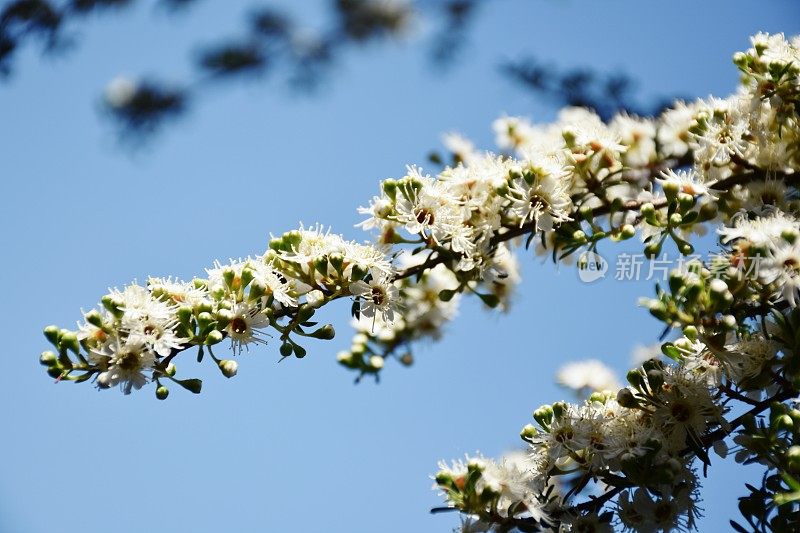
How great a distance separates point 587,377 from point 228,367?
1127 mm

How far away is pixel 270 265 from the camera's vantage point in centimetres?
144

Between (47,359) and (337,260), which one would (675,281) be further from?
(47,359)

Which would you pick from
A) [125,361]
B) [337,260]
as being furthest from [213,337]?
[337,260]

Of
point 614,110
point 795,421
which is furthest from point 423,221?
point 614,110

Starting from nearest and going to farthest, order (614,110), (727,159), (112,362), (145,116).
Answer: (112,362) < (727,159) < (614,110) < (145,116)

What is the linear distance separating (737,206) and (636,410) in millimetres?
498

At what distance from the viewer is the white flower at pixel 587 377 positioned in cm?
212

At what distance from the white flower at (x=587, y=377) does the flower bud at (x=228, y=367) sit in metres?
1.03

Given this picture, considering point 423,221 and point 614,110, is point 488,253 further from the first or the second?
point 614,110

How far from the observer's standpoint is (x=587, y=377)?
2.19 meters

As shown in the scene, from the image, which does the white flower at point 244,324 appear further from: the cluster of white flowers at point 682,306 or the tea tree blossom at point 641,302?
the cluster of white flowers at point 682,306

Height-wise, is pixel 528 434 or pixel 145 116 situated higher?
pixel 145 116

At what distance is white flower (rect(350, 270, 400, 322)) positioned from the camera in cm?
147

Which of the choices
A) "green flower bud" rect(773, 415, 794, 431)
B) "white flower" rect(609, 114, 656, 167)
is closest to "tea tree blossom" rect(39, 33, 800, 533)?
"green flower bud" rect(773, 415, 794, 431)
